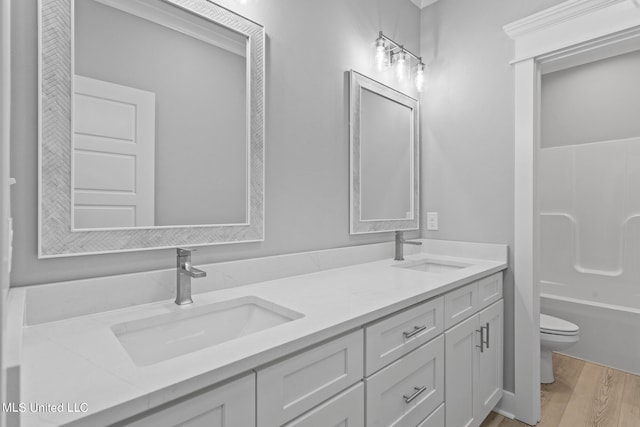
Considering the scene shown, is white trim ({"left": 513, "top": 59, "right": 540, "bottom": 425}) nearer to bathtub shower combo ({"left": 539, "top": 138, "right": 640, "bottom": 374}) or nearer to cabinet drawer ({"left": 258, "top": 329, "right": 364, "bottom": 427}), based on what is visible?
bathtub shower combo ({"left": 539, "top": 138, "right": 640, "bottom": 374})

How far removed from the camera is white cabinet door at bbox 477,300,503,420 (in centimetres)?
170

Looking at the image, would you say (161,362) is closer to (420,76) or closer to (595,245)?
(420,76)

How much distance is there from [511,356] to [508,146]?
118 cm

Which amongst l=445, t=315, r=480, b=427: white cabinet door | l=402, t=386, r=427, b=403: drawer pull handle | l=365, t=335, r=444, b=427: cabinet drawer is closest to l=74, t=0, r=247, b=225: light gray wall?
l=365, t=335, r=444, b=427: cabinet drawer

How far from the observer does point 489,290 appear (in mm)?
1792

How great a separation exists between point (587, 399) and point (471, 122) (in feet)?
5.87

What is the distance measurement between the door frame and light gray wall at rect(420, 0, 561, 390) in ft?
0.16

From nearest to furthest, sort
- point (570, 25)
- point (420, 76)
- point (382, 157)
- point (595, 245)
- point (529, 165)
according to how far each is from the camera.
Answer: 1. point (570, 25)
2. point (529, 165)
3. point (382, 157)
4. point (420, 76)
5. point (595, 245)

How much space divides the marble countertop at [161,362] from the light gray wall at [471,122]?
88cm

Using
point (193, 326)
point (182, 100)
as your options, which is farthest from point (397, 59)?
point (193, 326)

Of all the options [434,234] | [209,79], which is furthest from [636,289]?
[209,79]

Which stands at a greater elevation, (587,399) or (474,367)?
(474,367)

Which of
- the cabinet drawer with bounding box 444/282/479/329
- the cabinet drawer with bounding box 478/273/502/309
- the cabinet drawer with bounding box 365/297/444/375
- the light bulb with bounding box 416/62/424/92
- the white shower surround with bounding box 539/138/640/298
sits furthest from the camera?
the white shower surround with bounding box 539/138/640/298

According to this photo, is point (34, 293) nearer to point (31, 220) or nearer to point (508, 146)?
point (31, 220)
